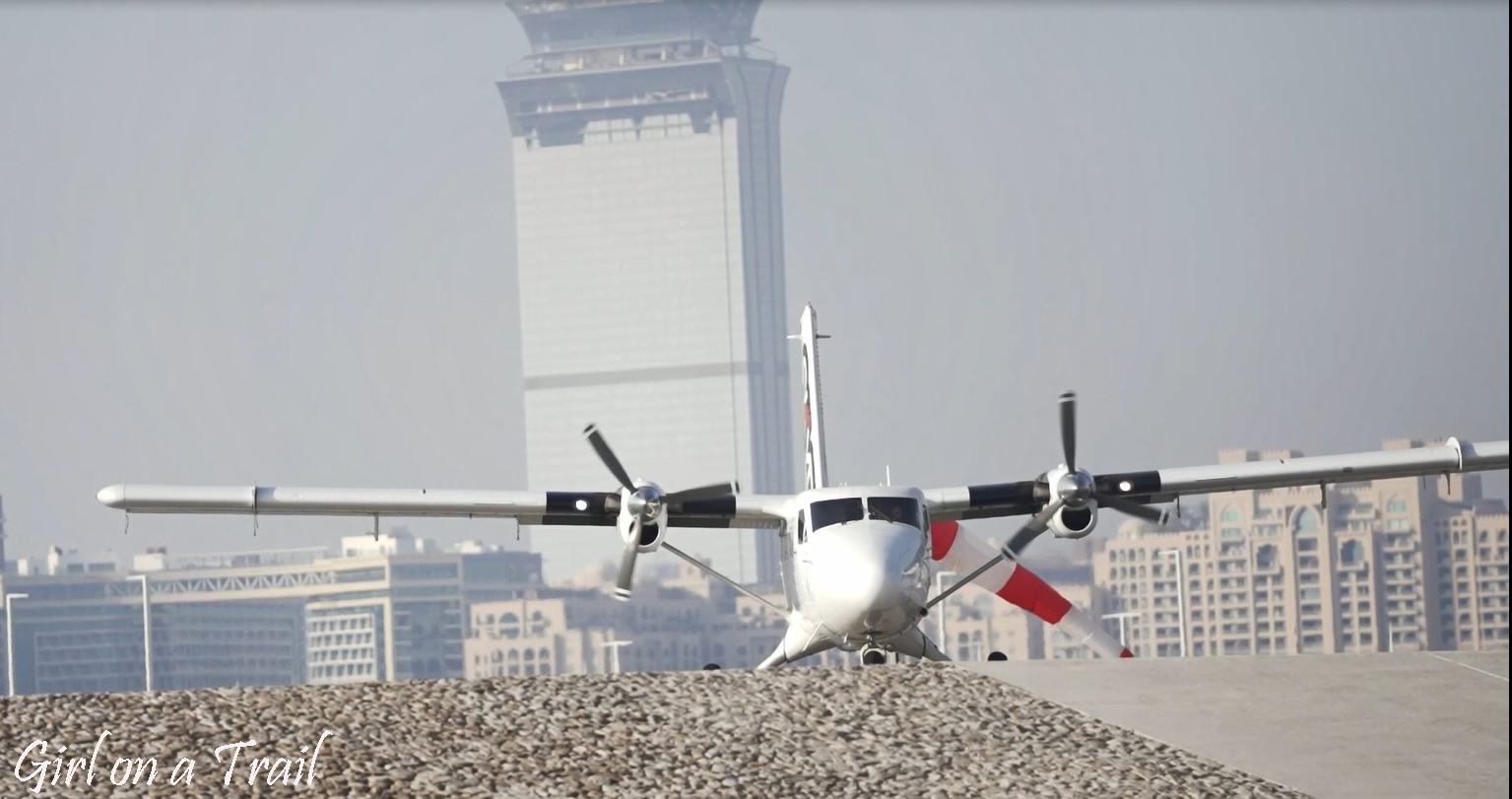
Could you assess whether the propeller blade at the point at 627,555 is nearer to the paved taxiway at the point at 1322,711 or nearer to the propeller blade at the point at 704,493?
the propeller blade at the point at 704,493

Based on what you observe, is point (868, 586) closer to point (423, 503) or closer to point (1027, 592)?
point (423, 503)

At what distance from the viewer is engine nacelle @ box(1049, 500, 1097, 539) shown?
111ft

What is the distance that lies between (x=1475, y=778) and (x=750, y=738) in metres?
6.74

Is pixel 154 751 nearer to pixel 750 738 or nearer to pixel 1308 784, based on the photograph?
pixel 750 738

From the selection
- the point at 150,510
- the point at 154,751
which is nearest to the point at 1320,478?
the point at 150,510

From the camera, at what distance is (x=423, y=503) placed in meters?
34.9

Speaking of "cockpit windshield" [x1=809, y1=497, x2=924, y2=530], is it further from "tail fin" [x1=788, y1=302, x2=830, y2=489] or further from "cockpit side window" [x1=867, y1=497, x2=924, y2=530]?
"tail fin" [x1=788, y1=302, x2=830, y2=489]

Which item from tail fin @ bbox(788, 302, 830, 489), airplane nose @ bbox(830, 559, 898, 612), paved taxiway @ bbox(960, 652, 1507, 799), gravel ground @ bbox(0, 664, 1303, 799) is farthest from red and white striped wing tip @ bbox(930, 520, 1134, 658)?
gravel ground @ bbox(0, 664, 1303, 799)

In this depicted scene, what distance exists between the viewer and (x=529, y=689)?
2394 cm

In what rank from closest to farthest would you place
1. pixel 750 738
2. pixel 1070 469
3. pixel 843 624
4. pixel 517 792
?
pixel 517 792 → pixel 750 738 → pixel 843 624 → pixel 1070 469

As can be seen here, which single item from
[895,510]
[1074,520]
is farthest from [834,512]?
[1074,520]

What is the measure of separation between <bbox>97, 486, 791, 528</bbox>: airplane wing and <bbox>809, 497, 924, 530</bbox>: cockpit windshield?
2.92 m

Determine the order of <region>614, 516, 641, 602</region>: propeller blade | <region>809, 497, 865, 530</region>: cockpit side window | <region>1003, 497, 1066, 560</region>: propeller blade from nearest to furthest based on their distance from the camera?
<region>809, 497, 865, 530</region>: cockpit side window
<region>614, 516, 641, 602</region>: propeller blade
<region>1003, 497, 1066, 560</region>: propeller blade

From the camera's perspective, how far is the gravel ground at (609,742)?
21.2 metres
